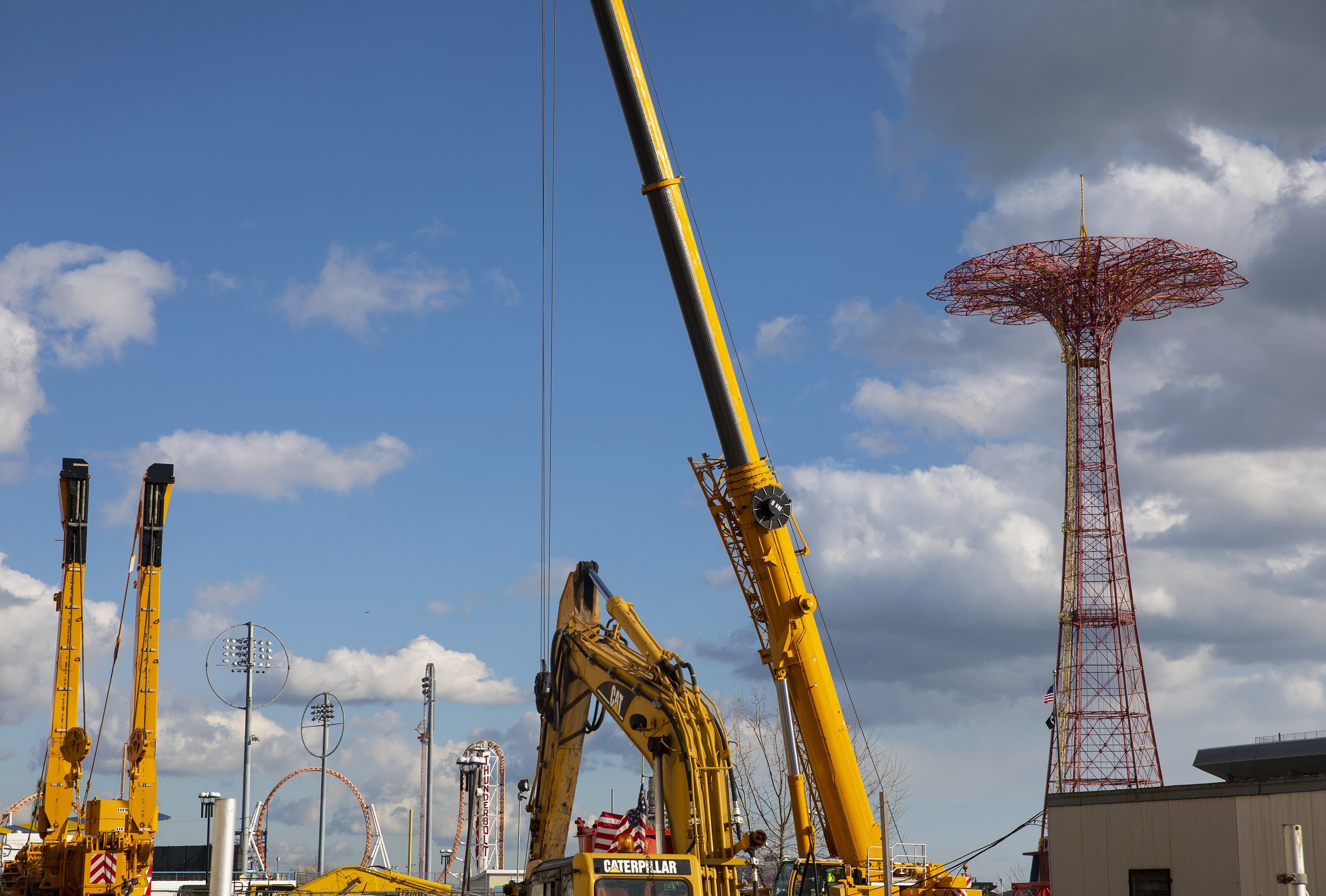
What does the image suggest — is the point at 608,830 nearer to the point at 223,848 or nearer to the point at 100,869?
the point at 100,869

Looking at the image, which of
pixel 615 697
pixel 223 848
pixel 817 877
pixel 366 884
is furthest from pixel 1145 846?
pixel 366 884

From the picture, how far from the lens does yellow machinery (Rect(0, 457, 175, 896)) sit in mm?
40219

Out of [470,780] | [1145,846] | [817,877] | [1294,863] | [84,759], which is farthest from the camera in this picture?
[470,780]

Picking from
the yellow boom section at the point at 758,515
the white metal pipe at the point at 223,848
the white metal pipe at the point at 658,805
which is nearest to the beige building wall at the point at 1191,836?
the yellow boom section at the point at 758,515

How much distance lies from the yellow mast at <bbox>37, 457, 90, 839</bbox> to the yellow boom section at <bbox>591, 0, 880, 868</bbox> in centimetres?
2649

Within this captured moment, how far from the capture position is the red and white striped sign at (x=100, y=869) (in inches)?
1567

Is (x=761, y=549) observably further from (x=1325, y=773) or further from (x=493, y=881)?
(x=493, y=881)

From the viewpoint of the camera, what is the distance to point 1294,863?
15211 mm

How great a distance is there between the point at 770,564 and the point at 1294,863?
12122 millimetres

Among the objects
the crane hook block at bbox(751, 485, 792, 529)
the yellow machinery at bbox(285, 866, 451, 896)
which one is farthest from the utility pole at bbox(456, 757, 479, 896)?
the crane hook block at bbox(751, 485, 792, 529)

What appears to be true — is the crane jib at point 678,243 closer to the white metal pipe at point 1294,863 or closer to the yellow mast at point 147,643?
the white metal pipe at point 1294,863

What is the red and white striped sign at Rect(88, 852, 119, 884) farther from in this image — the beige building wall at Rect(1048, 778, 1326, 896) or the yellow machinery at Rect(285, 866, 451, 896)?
the beige building wall at Rect(1048, 778, 1326, 896)

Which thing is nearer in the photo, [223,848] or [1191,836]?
[223,848]

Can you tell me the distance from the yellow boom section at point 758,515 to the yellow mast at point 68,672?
2649cm
